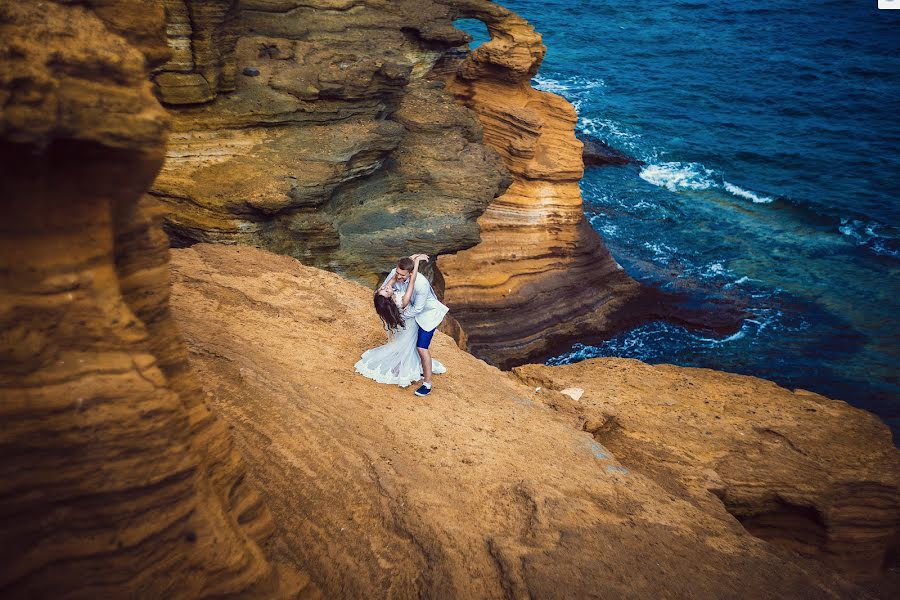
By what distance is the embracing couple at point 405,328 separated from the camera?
7.26 meters

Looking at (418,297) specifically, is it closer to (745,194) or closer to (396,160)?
(396,160)

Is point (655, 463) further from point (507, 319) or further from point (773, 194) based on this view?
point (773, 194)

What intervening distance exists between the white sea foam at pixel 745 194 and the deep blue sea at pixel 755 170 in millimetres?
52

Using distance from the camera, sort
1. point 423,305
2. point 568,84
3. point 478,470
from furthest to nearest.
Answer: point 568,84
point 423,305
point 478,470

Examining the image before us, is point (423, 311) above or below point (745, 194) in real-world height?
above

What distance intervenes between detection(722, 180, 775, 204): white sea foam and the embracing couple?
69.2ft

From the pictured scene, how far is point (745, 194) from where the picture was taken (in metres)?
25.6

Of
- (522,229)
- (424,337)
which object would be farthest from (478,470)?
(522,229)

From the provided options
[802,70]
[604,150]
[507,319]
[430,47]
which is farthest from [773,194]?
[430,47]

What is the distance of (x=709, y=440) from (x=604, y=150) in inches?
788

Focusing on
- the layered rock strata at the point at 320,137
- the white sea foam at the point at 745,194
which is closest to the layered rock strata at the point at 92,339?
the layered rock strata at the point at 320,137

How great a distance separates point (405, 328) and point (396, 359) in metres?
0.35

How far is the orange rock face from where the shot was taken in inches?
682

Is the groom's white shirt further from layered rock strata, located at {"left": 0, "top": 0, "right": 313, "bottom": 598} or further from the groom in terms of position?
layered rock strata, located at {"left": 0, "top": 0, "right": 313, "bottom": 598}
